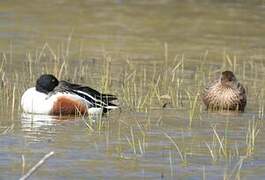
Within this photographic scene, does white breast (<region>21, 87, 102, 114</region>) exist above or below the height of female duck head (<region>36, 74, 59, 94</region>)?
below

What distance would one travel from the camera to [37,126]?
12.7 m

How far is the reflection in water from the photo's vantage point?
467 inches

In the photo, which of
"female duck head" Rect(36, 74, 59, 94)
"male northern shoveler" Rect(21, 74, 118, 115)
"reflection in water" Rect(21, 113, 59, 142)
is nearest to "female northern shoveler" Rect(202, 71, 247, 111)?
"male northern shoveler" Rect(21, 74, 118, 115)

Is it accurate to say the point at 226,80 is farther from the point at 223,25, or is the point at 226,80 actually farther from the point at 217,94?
the point at 223,25

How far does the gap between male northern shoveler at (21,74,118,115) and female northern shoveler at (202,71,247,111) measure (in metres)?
1.31

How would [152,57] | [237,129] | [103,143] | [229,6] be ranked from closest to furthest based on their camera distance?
[103,143] → [237,129] → [152,57] → [229,6]

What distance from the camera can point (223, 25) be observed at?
81.8 ft

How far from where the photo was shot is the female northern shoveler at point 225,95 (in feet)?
47.2

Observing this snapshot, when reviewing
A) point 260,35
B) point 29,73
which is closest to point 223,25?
point 260,35

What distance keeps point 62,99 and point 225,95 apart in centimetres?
221

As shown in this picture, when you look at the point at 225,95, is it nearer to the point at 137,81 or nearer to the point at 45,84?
the point at 137,81

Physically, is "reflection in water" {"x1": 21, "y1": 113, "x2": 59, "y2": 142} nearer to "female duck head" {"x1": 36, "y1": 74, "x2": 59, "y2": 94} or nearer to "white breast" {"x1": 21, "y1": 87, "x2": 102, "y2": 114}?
"white breast" {"x1": 21, "y1": 87, "x2": 102, "y2": 114}

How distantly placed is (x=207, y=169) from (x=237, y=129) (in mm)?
2466

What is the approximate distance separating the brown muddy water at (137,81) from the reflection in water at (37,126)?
13 mm
